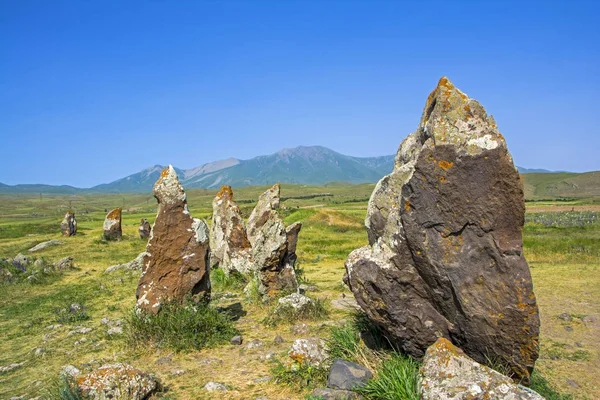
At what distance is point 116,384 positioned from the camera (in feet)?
21.5

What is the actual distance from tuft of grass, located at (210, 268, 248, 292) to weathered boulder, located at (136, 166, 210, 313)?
17.0 ft

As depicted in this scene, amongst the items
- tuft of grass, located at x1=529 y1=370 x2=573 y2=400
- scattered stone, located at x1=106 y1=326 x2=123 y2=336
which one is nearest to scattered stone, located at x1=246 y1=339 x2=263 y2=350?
scattered stone, located at x1=106 y1=326 x2=123 y2=336

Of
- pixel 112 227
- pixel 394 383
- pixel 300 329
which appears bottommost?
pixel 300 329

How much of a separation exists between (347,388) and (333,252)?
20.4 m

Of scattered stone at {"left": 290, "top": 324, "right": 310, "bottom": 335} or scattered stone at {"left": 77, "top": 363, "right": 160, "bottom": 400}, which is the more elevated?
scattered stone at {"left": 77, "top": 363, "right": 160, "bottom": 400}

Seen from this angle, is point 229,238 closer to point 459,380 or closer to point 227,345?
point 227,345

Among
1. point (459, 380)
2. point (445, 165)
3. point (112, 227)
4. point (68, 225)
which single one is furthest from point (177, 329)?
point (68, 225)

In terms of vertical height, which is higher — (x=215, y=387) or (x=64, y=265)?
(x=215, y=387)

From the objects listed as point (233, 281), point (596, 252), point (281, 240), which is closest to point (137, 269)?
point (233, 281)

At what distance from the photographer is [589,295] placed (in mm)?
13844

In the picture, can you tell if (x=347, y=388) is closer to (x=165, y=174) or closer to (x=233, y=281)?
(x=165, y=174)

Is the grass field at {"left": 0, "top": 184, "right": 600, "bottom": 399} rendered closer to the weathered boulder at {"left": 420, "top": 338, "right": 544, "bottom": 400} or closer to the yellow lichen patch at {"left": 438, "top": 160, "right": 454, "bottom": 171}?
the weathered boulder at {"left": 420, "top": 338, "right": 544, "bottom": 400}

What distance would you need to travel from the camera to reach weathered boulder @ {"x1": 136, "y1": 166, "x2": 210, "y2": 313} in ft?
35.3

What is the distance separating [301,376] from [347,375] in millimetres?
968
